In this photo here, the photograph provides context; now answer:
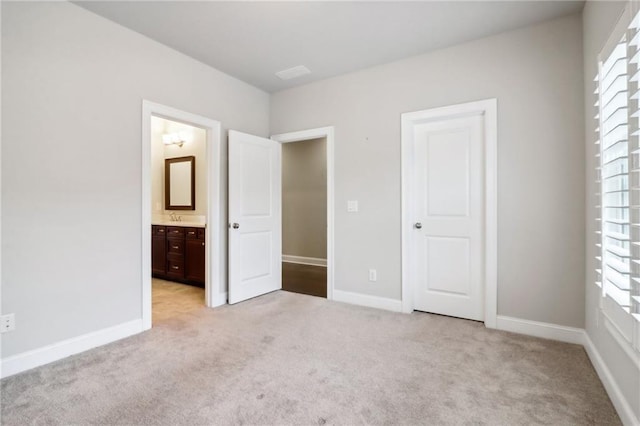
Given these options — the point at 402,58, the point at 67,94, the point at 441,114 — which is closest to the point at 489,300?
the point at 441,114

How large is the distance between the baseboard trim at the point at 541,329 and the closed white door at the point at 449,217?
0.24 metres

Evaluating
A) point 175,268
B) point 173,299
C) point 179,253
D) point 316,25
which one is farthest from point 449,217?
point 175,268

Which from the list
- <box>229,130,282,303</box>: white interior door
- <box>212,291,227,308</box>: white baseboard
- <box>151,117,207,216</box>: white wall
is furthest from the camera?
<box>151,117,207,216</box>: white wall

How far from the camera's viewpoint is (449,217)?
3.18m

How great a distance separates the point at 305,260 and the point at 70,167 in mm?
4529

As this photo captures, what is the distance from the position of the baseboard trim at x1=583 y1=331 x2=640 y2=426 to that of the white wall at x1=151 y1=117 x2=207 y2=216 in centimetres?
461

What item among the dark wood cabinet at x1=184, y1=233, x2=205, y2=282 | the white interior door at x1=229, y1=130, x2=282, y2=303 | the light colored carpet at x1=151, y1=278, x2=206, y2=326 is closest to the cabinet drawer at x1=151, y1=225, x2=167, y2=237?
the dark wood cabinet at x1=184, y1=233, x2=205, y2=282

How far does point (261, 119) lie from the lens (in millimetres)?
4211

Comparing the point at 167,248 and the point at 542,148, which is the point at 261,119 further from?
the point at 542,148

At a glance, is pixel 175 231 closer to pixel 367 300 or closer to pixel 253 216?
pixel 253 216

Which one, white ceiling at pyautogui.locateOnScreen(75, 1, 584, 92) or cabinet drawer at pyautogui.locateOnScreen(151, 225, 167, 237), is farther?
cabinet drawer at pyautogui.locateOnScreen(151, 225, 167, 237)

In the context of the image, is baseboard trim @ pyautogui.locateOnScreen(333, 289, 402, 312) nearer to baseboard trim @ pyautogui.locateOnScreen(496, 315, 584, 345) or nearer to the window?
baseboard trim @ pyautogui.locateOnScreen(496, 315, 584, 345)

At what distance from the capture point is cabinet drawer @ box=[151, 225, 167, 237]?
463 cm

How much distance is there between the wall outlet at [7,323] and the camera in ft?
6.68
